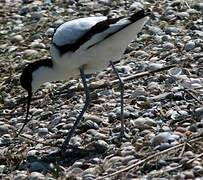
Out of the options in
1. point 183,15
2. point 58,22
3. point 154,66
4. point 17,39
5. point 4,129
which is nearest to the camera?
point 4,129

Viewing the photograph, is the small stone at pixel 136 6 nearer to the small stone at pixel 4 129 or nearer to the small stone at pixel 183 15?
the small stone at pixel 183 15

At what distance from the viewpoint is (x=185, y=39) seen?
8.03m

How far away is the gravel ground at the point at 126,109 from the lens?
5531 mm

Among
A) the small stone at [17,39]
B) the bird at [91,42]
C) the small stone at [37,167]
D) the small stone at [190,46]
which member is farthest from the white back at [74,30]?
the small stone at [17,39]

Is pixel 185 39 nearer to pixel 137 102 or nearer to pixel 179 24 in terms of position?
pixel 179 24

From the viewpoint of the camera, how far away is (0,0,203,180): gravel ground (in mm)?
5531

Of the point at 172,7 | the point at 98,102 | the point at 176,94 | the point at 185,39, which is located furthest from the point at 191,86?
the point at 172,7

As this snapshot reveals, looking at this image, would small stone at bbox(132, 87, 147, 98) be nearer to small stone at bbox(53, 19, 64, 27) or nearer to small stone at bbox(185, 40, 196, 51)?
small stone at bbox(185, 40, 196, 51)

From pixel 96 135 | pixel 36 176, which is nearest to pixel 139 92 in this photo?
pixel 96 135

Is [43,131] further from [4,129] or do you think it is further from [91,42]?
[91,42]

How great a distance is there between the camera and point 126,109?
659cm

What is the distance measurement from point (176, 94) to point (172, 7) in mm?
2699

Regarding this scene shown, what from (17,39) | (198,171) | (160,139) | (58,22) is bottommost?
(17,39)

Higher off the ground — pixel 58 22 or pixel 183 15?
pixel 183 15
